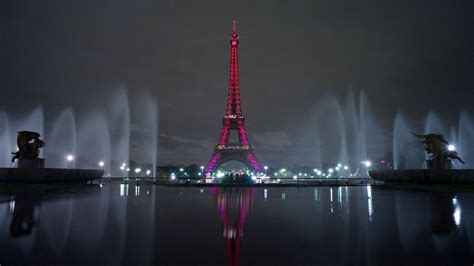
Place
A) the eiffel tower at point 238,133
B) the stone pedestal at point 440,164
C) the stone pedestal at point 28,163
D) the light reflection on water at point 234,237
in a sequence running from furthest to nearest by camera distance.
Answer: the eiffel tower at point 238,133 → the stone pedestal at point 440,164 → the stone pedestal at point 28,163 → the light reflection on water at point 234,237

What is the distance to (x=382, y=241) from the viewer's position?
9305 mm

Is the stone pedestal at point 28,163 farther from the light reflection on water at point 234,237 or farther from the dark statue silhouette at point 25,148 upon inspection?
the light reflection on water at point 234,237

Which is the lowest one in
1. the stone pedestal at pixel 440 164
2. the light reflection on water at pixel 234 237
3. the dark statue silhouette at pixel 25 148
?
the light reflection on water at pixel 234 237

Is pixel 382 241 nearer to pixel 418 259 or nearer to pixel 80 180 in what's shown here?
pixel 418 259

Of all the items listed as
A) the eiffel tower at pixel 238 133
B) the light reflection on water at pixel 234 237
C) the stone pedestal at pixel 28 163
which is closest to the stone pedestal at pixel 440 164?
the light reflection on water at pixel 234 237

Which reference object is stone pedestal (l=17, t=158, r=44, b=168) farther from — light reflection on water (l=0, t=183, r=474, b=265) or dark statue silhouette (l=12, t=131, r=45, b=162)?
light reflection on water (l=0, t=183, r=474, b=265)

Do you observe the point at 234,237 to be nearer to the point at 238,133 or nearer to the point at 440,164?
the point at 440,164

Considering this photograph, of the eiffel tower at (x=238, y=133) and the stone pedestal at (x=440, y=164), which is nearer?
the stone pedestal at (x=440, y=164)

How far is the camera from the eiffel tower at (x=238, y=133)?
291 ft

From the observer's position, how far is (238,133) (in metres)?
93.9

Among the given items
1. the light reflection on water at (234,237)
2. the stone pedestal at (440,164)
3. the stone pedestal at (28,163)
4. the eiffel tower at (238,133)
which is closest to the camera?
the light reflection on water at (234,237)

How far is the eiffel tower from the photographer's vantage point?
291 ft

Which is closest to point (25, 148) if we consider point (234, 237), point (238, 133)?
point (234, 237)

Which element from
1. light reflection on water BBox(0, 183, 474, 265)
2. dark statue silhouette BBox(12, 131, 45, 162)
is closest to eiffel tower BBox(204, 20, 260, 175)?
dark statue silhouette BBox(12, 131, 45, 162)
